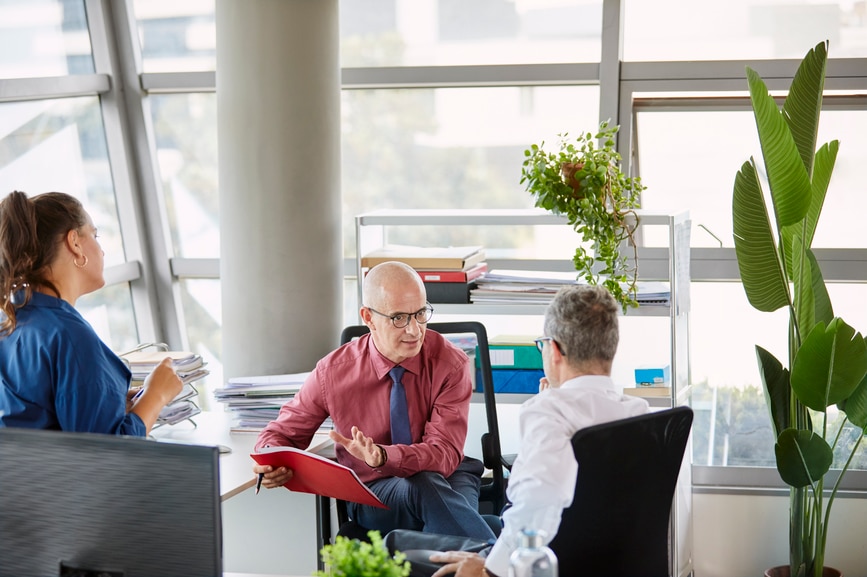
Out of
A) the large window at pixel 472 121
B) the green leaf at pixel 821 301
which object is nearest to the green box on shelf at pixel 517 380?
the large window at pixel 472 121

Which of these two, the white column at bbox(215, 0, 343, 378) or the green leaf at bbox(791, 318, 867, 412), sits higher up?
the white column at bbox(215, 0, 343, 378)

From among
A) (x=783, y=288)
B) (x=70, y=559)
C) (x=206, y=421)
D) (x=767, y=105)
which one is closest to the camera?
(x=70, y=559)

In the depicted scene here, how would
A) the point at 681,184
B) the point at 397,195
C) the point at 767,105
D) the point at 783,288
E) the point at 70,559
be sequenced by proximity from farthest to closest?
the point at 397,195
the point at 681,184
the point at 783,288
the point at 767,105
the point at 70,559

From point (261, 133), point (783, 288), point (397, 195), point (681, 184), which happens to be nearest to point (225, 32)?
point (261, 133)

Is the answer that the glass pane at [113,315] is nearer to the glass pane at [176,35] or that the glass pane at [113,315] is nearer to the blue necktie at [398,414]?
the glass pane at [176,35]

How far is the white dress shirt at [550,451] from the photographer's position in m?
2.02

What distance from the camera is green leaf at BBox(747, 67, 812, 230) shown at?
10.3 feet

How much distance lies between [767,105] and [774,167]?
0.20m

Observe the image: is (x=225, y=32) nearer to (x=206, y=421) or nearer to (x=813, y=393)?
(x=206, y=421)

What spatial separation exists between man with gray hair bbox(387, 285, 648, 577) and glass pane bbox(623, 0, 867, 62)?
2083mm

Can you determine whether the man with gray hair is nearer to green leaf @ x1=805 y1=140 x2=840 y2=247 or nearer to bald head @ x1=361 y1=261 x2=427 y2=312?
bald head @ x1=361 y1=261 x2=427 y2=312

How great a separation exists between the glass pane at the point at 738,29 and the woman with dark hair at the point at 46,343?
8.45 feet

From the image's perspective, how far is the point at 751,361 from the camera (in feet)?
13.5

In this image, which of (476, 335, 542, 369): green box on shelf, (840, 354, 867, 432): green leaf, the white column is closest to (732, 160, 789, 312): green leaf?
(840, 354, 867, 432): green leaf
